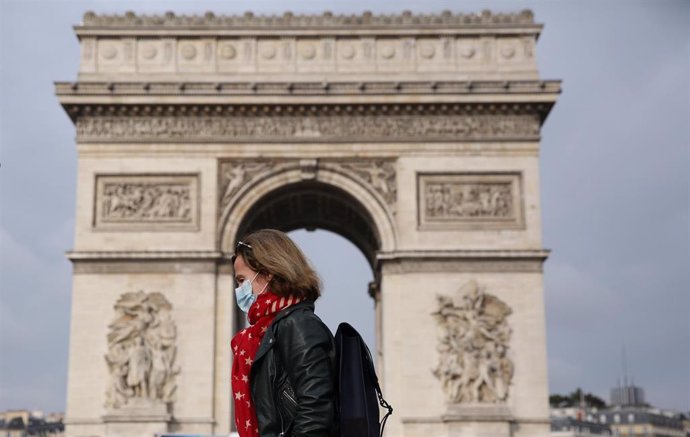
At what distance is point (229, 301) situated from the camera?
2433 centimetres

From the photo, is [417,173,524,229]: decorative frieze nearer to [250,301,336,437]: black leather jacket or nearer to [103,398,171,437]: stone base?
[103,398,171,437]: stone base

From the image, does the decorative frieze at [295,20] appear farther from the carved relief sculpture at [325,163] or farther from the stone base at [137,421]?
the stone base at [137,421]

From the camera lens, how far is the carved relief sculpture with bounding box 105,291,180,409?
23656 millimetres

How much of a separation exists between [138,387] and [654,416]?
49.7m

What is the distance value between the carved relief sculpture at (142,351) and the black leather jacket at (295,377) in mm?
20419

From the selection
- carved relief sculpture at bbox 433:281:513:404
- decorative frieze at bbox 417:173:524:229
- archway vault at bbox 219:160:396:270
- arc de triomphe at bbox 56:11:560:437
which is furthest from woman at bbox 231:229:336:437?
decorative frieze at bbox 417:173:524:229

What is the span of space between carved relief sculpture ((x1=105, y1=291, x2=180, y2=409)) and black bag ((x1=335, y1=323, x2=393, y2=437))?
804 inches

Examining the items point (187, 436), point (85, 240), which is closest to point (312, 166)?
point (85, 240)

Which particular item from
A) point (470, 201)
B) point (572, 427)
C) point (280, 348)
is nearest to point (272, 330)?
point (280, 348)

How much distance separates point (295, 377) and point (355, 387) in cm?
21

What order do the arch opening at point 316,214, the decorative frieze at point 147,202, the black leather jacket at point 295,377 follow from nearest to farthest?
the black leather jacket at point 295,377 < the decorative frieze at point 147,202 < the arch opening at point 316,214

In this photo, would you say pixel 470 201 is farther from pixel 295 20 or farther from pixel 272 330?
pixel 272 330

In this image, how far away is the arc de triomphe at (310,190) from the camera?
23875 mm

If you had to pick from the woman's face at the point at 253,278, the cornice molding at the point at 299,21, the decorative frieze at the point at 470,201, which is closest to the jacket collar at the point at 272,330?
the woman's face at the point at 253,278
